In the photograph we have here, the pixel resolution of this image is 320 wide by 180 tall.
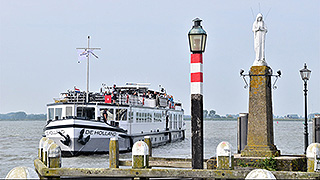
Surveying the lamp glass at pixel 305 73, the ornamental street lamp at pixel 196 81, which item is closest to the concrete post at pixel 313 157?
the ornamental street lamp at pixel 196 81

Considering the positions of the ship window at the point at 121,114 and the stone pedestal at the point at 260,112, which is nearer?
the stone pedestal at the point at 260,112

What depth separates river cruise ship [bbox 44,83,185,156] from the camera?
29.8 meters

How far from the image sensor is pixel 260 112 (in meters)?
12.9

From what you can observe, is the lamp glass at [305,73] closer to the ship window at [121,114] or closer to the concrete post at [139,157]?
the concrete post at [139,157]

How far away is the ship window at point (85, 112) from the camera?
32638 millimetres

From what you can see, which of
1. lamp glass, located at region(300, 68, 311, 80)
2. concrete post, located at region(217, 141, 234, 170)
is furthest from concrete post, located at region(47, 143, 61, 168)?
lamp glass, located at region(300, 68, 311, 80)

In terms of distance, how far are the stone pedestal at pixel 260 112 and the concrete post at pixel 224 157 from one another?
157 inches

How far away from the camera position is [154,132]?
4134cm

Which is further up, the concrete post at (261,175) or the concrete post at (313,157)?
the concrete post at (261,175)

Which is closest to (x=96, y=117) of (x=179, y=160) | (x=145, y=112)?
(x=145, y=112)

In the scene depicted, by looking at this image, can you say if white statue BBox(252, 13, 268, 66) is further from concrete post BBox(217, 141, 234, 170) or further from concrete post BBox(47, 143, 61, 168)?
concrete post BBox(47, 143, 61, 168)

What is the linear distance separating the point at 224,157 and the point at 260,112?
14.5 feet

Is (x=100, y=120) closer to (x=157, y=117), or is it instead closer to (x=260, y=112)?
(x=157, y=117)

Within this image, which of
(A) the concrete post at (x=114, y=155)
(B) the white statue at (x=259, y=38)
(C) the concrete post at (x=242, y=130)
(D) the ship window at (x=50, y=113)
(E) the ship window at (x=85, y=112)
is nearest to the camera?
(A) the concrete post at (x=114, y=155)
